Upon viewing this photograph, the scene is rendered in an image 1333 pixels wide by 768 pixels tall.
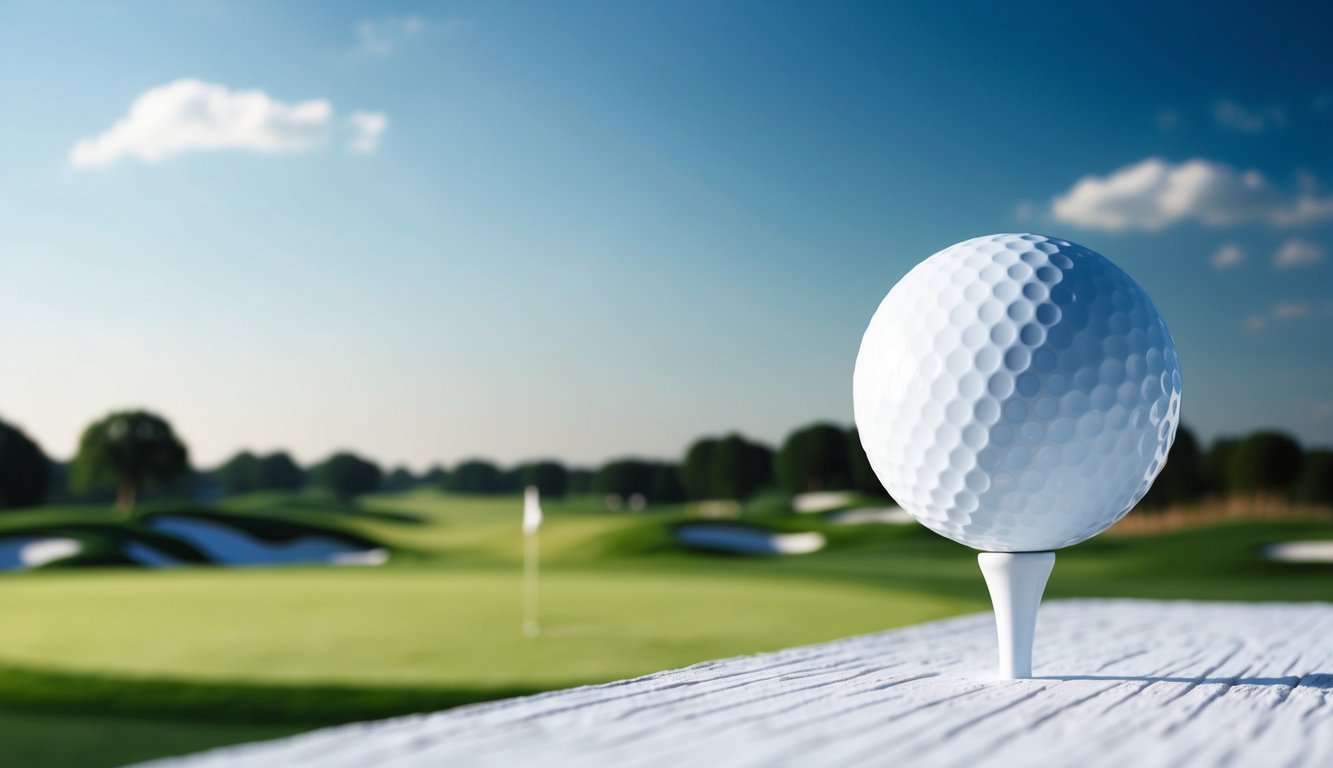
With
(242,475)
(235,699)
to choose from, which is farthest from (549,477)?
(235,699)

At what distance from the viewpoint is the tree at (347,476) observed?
72.8 m

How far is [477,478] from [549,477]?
689cm

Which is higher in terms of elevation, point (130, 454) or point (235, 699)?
point (130, 454)

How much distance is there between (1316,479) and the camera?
4756cm

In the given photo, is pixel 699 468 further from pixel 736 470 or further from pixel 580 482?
pixel 580 482

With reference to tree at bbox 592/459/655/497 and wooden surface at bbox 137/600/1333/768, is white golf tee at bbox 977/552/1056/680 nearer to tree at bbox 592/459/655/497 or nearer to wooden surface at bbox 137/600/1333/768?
wooden surface at bbox 137/600/1333/768

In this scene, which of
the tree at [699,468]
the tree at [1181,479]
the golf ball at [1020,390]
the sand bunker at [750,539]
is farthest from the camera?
the tree at [699,468]

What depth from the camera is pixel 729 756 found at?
3.37m

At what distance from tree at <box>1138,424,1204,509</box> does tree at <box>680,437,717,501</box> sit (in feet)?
73.1

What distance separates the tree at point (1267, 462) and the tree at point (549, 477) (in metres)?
41.0

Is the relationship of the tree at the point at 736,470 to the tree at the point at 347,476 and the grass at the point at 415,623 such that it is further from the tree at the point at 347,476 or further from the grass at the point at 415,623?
the grass at the point at 415,623

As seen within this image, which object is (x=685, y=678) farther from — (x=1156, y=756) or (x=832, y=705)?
(x=1156, y=756)

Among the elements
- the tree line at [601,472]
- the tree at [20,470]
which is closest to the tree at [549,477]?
the tree line at [601,472]

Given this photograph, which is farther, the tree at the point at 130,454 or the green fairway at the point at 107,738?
the tree at the point at 130,454
